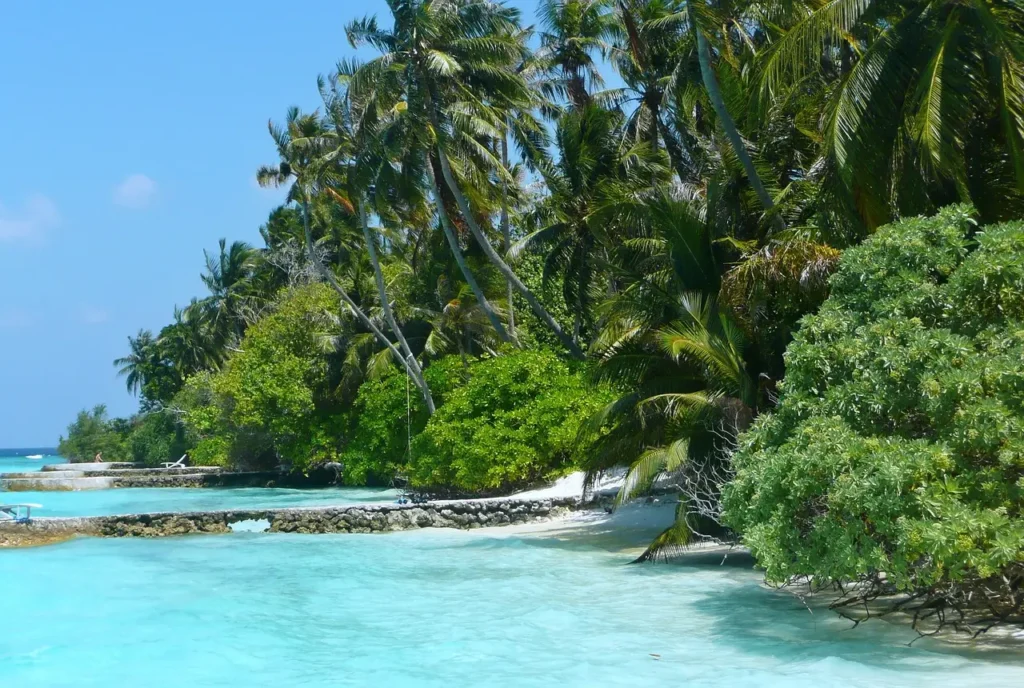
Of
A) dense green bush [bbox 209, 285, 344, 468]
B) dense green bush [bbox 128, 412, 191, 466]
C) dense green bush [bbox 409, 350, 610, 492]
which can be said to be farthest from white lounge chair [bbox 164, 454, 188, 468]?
dense green bush [bbox 409, 350, 610, 492]

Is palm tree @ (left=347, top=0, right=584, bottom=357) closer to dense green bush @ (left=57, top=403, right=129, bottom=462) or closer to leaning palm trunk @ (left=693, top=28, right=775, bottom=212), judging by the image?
leaning palm trunk @ (left=693, top=28, right=775, bottom=212)

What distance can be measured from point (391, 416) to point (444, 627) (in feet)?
62.7

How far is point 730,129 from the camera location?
1461 cm

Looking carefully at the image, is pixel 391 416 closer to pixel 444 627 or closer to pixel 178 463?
pixel 444 627

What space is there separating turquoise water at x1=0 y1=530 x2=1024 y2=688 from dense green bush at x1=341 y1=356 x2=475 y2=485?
34.6ft

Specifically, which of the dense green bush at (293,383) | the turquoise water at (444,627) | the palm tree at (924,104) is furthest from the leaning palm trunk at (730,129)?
the dense green bush at (293,383)

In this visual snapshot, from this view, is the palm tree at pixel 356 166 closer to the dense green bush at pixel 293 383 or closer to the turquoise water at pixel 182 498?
the turquoise water at pixel 182 498

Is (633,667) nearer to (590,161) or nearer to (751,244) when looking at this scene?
(751,244)

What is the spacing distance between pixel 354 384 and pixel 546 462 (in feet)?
44.8

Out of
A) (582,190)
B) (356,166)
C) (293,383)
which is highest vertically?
(356,166)

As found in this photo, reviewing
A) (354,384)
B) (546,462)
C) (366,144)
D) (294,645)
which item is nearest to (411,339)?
(354,384)

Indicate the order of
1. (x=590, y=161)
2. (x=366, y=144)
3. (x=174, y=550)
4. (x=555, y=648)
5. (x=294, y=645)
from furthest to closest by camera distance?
(x=366, y=144) → (x=590, y=161) → (x=174, y=550) → (x=294, y=645) → (x=555, y=648)

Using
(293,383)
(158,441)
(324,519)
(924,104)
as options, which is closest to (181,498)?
(293,383)

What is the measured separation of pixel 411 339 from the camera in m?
35.2
